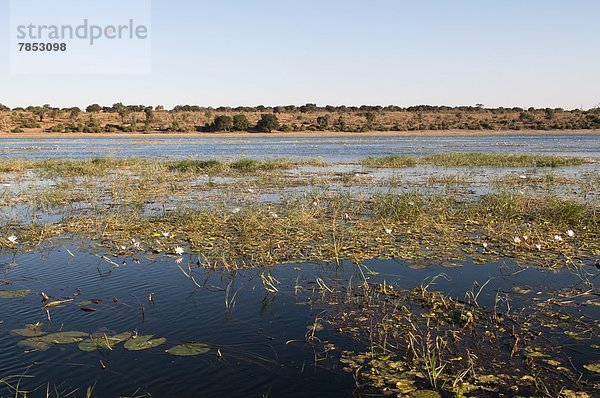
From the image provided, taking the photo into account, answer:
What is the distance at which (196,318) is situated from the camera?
6004mm

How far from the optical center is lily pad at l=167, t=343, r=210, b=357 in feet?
16.6

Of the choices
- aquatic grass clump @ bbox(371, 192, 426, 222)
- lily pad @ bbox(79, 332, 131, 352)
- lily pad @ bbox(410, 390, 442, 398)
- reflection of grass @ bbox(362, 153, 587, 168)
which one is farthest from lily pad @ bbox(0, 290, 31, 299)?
reflection of grass @ bbox(362, 153, 587, 168)

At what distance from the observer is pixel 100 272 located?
7715mm

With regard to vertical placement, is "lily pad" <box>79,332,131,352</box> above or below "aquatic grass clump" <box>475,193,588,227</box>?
below

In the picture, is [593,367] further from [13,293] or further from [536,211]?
[536,211]

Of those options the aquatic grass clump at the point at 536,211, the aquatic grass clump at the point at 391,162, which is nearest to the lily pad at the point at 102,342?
the aquatic grass clump at the point at 536,211

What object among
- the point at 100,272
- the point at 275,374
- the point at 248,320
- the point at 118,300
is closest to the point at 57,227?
the point at 100,272

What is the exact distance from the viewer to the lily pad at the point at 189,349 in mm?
5047

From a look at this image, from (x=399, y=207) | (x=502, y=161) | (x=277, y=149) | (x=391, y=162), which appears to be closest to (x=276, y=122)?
(x=277, y=149)

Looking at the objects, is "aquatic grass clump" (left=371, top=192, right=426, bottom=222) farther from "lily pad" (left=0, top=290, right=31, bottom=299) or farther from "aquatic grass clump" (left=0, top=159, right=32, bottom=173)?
"aquatic grass clump" (left=0, top=159, right=32, bottom=173)

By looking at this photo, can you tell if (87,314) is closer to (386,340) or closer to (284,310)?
(284,310)

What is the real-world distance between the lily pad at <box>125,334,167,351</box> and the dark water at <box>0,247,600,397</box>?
0.08 metres

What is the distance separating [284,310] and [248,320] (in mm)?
514

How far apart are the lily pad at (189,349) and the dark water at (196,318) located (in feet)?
0.23
